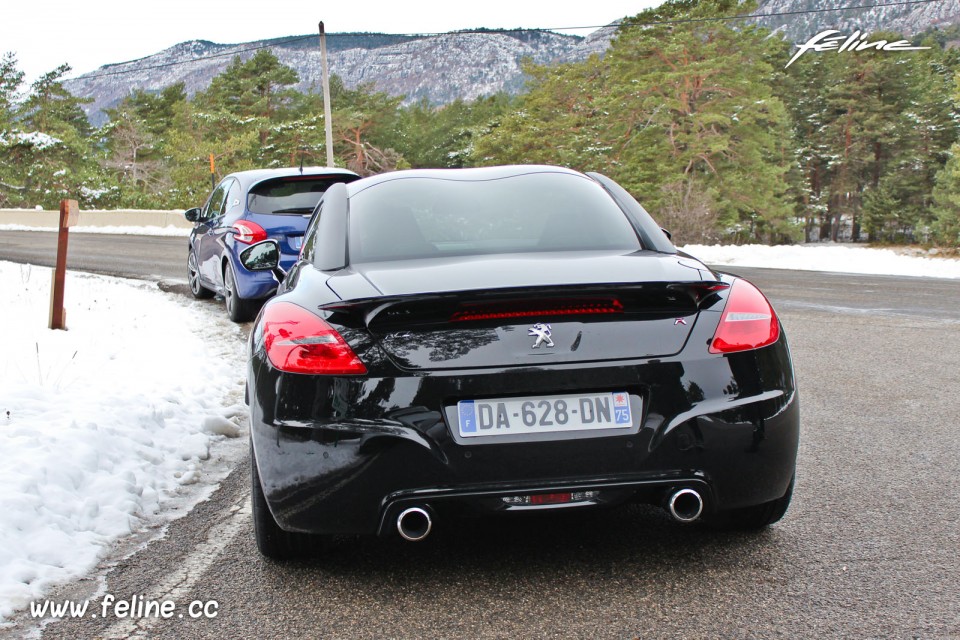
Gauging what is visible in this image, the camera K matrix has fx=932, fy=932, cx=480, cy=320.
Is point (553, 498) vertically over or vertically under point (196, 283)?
over

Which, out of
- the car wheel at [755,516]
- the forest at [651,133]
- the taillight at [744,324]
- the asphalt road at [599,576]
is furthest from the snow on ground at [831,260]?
the taillight at [744,324]

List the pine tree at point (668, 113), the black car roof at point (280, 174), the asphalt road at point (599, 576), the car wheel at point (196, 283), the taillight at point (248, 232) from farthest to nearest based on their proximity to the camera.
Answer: the pine tree at point (668, 113) < the car wheel at point (196, 283) < the black car roof at point (280, 174) < the taillight at point (248, 232) < the asphalt road at point (599, 576)

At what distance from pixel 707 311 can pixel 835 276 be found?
48.0ft

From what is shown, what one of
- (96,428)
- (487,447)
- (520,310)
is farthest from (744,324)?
(96,428)

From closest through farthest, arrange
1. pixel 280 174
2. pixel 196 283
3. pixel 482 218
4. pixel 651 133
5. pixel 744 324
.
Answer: pixel 744 324
pixel 482 218
pixel 280 174
pixel 196 283
pixel 651 133

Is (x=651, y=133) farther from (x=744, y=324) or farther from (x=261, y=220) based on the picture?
(x=744, y=324)

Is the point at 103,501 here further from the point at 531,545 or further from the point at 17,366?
the point at 17,366

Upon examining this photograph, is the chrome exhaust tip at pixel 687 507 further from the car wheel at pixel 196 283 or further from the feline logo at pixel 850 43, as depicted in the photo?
the feline logo at pixel 850 43

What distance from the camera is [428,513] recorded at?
2881mm

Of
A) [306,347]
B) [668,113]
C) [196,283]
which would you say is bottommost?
[196,283]

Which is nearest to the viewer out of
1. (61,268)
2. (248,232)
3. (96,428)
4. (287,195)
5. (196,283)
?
(96,428)

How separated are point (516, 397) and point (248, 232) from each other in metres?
7.45

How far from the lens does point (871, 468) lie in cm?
443

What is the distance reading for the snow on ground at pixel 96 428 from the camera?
3570 mm
